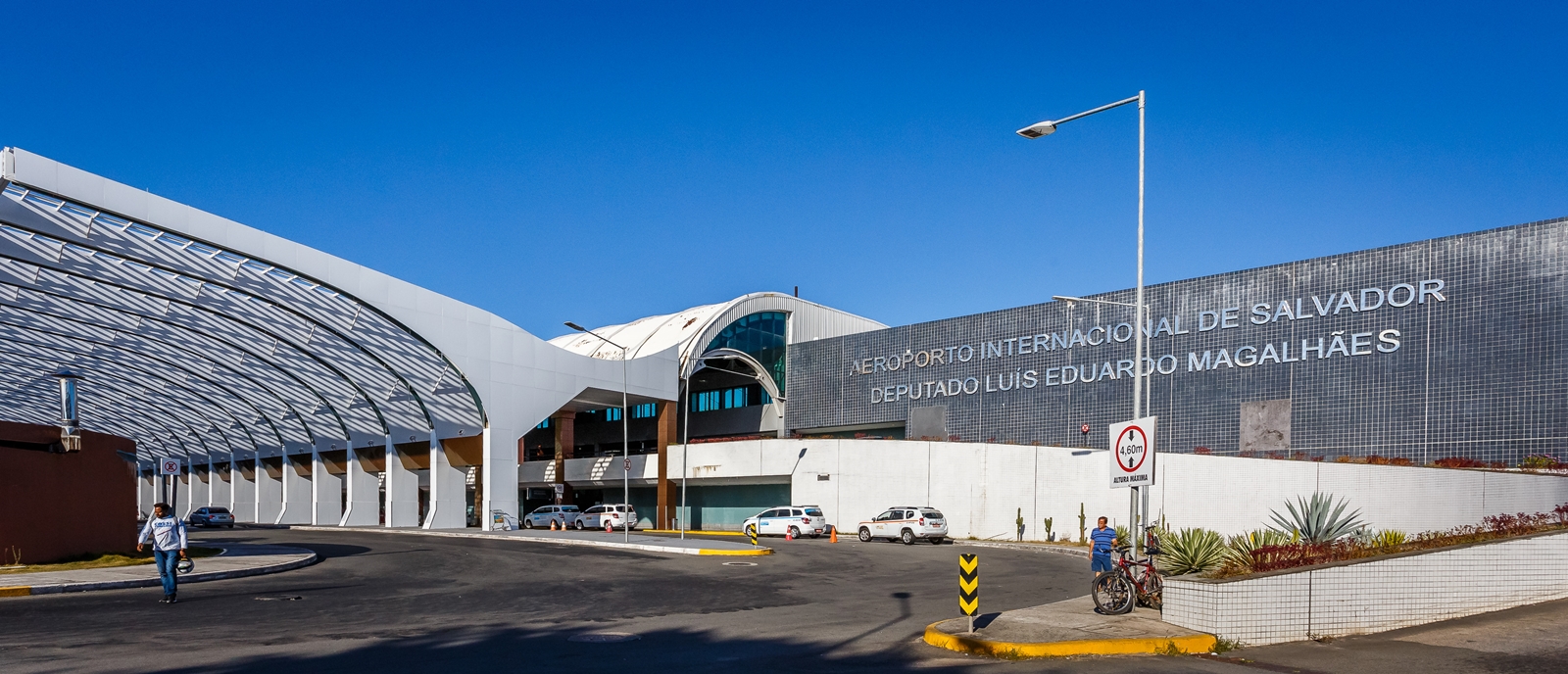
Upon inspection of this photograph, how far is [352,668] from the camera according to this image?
11.2m

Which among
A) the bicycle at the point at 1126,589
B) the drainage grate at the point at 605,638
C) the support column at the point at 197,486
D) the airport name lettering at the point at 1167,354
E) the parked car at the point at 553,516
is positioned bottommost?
the support column at the point at 197,486

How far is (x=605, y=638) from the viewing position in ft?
45.3

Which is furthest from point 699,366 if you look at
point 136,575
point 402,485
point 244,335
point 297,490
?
point 136,575

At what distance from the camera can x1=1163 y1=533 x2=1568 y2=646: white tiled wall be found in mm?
13367

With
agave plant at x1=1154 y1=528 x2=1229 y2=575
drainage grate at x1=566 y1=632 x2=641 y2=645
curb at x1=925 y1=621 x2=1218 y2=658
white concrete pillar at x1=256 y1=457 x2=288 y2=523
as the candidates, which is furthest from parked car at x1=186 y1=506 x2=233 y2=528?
curb at x1=925 y1=621 x2=1218 y2=658

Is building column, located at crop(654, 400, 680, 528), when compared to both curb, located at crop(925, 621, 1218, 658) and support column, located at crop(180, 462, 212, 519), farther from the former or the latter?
support column, located at crop(180, 462, 212, 519)

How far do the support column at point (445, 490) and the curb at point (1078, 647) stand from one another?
5043cm

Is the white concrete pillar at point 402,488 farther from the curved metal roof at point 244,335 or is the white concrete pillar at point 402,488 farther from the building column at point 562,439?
the building column at point 562,439

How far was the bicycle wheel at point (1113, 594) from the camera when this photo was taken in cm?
1508

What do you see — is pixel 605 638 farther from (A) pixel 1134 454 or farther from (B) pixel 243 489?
(B) pixel 243 489

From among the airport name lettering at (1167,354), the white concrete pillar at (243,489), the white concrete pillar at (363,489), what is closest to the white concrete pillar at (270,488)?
the white concrete pillar at (243,489)

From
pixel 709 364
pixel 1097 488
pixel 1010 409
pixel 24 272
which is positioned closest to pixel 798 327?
pixel 709 364

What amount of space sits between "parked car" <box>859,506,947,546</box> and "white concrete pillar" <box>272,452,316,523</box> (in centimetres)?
4893

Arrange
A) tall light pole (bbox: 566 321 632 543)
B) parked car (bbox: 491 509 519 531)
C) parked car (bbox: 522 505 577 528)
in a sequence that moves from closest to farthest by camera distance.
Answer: tall light pole (bbox: 566 321 632 543) < parked car (bbox: 491 509 519 531) < parked car (bbox: 522 505 577 528)
